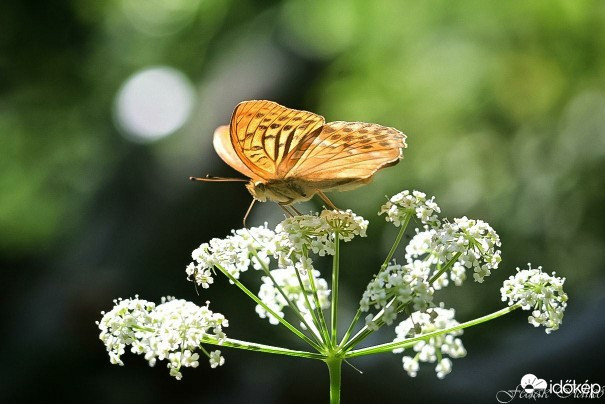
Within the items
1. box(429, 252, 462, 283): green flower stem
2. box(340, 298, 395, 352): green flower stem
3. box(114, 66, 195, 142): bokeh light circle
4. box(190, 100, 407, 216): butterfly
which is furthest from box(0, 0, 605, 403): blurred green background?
box(340, 298, 395, 352): green flower stem

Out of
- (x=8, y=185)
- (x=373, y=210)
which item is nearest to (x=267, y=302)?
(x=373, y=210)

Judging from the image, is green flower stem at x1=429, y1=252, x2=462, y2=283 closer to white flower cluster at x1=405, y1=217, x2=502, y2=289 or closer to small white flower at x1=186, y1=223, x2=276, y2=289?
white flower cluster at x1=405, y1=217, x2=502, y2=289

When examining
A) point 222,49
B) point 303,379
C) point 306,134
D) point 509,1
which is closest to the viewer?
point 306,134

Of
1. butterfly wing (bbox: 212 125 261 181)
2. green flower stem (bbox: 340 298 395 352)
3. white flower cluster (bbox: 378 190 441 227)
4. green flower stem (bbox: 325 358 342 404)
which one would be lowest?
green flower stem (bbox: 325 358 342 404)

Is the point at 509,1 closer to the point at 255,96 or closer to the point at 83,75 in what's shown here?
the point at 255,96

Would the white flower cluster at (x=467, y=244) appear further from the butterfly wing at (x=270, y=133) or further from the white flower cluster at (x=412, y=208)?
the butterfly wing at (x=270, y=133)

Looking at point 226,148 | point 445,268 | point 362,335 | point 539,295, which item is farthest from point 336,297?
point 226,148
